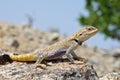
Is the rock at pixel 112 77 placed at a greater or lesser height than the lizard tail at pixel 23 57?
lesser

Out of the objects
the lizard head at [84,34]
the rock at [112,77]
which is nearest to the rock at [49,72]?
the lizard head at [84,34]

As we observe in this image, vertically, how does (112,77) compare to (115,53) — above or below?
below

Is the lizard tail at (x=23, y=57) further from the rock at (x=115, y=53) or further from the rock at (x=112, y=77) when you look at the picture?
the rock at (x=115, y=53)

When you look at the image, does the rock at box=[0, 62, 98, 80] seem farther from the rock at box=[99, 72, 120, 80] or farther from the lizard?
the rock at box=[99, 72, 120, 80]

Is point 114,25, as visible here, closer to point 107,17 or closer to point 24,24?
point 107,17

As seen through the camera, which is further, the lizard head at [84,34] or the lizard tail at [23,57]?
the lizard head at [84,34]

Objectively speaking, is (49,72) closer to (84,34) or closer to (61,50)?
(61,50)

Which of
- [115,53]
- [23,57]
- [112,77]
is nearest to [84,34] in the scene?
[112,77]

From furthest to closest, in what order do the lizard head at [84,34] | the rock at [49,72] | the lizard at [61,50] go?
the lizard head at [84,34] < the lizard at [61,50] < the rock at [49,72]

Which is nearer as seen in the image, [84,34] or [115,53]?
[84,34]
